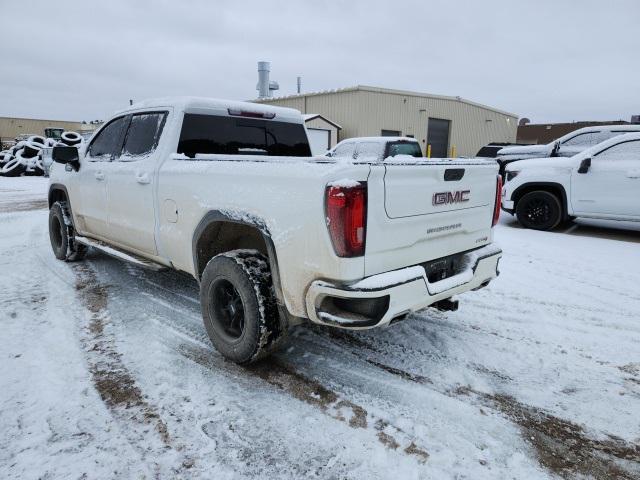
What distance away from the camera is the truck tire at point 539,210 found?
26.7 feet

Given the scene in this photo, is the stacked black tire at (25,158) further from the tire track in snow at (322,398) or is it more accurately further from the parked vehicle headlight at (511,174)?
the tire track in snow at (322,398)

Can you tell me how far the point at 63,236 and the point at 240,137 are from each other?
3.06 meters

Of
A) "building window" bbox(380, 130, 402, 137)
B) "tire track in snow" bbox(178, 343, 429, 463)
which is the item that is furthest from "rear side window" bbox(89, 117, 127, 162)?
"building window" bbox(380, 130, 402, 137)

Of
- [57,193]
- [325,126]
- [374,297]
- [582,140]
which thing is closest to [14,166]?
[325,126]

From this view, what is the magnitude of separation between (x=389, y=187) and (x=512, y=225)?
25.1ft

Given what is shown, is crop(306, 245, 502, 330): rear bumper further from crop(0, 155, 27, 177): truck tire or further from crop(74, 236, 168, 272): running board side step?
crop(0, 155, 27, 177): truck tire

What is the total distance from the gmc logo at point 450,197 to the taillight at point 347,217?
0.68 meters

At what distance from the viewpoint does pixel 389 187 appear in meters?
2.40

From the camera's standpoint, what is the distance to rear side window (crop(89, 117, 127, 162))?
177 inches

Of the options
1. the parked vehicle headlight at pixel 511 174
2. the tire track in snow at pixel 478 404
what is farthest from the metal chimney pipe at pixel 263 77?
the tire track in snow at pixel 478 404

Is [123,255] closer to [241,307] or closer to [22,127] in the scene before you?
[241,307]

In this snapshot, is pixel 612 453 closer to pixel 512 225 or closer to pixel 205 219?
pixel 205 219

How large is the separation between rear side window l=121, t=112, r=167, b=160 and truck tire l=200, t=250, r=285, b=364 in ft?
5.08

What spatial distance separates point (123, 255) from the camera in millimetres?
4129
